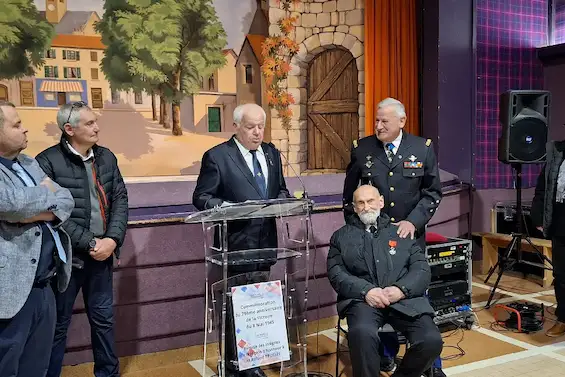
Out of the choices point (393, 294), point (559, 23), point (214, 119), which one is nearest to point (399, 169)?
point (393, 294)

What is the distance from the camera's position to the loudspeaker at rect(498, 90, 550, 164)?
439 centimetres

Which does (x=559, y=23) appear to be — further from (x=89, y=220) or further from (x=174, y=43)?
(x=89, y=220)

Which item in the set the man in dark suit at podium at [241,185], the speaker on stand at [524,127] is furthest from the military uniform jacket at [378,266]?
the speaker on stand at [524,127]

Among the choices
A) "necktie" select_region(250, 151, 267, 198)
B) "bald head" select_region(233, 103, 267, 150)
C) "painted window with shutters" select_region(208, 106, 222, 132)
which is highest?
"painted window with shutters" select_region(208, 106, 222, 132)

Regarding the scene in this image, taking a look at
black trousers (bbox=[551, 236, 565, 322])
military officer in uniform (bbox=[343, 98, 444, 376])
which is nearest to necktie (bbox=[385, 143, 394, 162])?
military officer in uniform (bbox=[343, 98, 444, 376])

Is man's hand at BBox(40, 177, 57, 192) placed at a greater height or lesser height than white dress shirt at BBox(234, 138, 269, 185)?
lesser

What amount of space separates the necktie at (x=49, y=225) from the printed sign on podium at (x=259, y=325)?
31.0 inches

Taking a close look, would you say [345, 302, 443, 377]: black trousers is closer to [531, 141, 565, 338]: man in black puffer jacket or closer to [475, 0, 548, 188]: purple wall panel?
[531, 141, 565, 338]: man in black puffer jacket

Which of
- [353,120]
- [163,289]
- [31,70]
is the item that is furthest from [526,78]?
[31,70]

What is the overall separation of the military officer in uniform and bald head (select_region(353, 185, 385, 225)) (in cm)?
28

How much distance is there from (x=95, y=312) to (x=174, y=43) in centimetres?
349

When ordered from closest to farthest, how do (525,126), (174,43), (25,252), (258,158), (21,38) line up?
(25,252) → (258,158) → (525,126) → (21,38) → (174,43)

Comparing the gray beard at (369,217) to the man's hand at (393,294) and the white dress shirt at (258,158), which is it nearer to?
the man's hand at (393,294)

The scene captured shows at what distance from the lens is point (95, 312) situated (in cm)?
280
